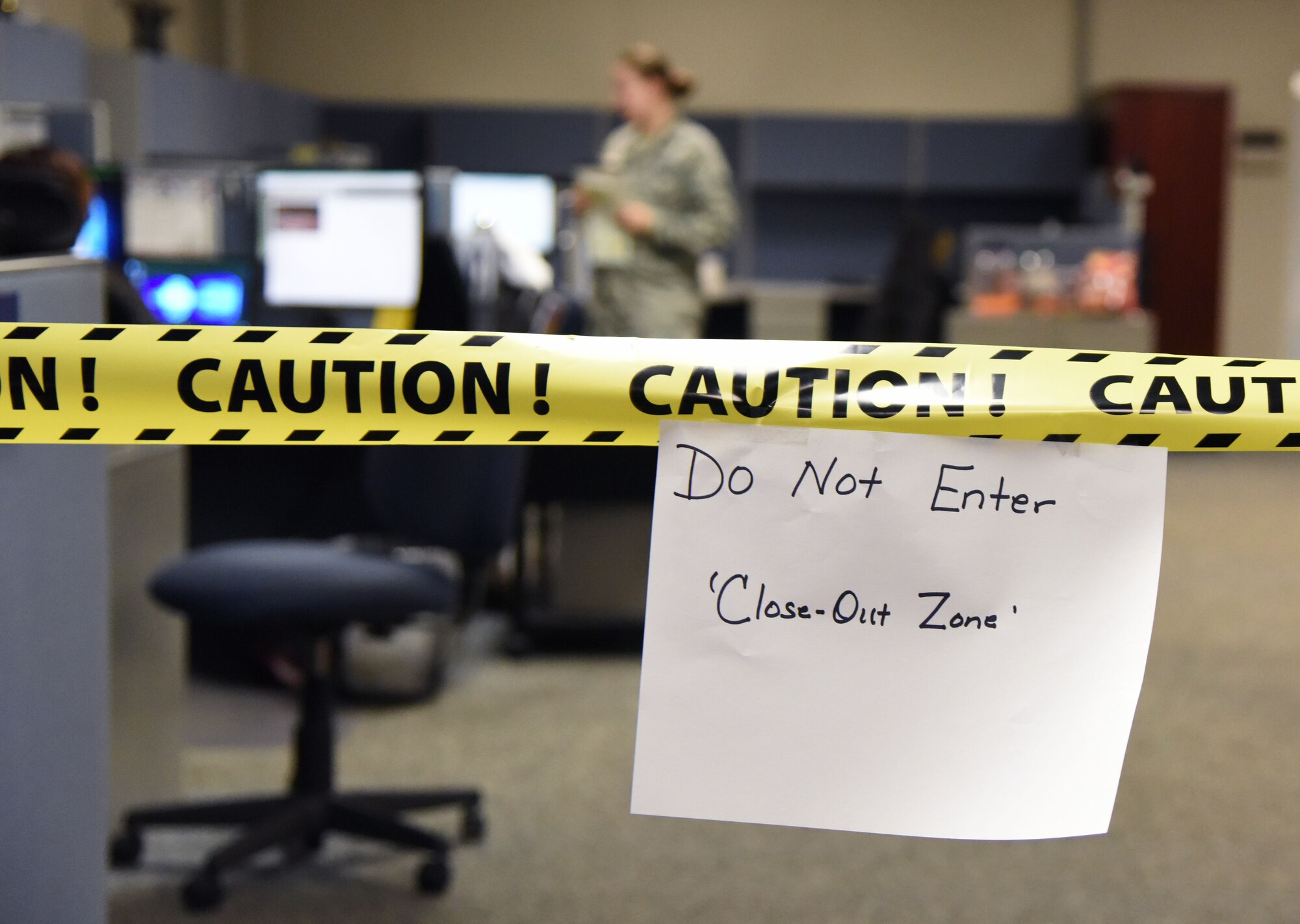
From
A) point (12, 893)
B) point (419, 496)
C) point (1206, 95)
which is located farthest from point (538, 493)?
point (1206, 95)

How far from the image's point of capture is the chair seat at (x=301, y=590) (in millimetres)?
1774

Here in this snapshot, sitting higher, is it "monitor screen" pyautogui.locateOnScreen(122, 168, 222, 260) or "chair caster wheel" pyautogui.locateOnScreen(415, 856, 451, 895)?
"monitor screen" pyautogui.locateOnScreen(122, 168, 222, 260)

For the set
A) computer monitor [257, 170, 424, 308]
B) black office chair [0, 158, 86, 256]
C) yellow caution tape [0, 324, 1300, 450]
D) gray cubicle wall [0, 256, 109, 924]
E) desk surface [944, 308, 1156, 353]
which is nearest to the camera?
yellow caution tape [0, 324, 1300, 450]

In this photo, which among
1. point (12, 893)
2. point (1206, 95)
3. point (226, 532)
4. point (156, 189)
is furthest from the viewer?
point (1206, 95)

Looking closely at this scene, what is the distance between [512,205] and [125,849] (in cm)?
270

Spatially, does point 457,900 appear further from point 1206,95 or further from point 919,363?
point 1206,95

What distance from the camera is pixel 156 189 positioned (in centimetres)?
332

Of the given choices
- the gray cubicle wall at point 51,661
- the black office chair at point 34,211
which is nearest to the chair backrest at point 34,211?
the black office chair at point 34,211

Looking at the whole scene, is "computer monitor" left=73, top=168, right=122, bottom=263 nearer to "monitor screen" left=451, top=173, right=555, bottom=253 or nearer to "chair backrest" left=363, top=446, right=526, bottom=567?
"monitor screen" left=451, top=173, right=555, bottom=253

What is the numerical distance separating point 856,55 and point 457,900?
7038 millimetres

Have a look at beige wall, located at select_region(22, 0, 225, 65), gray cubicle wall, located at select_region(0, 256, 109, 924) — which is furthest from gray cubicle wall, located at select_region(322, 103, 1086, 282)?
gray cubicle wall, located at select_region(0, 256, 109, 924)

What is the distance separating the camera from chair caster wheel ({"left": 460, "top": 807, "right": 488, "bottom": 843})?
2031 mm

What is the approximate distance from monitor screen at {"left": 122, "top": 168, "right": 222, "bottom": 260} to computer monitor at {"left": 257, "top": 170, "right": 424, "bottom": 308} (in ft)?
0.56

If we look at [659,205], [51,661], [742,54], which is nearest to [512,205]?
[659,205]
